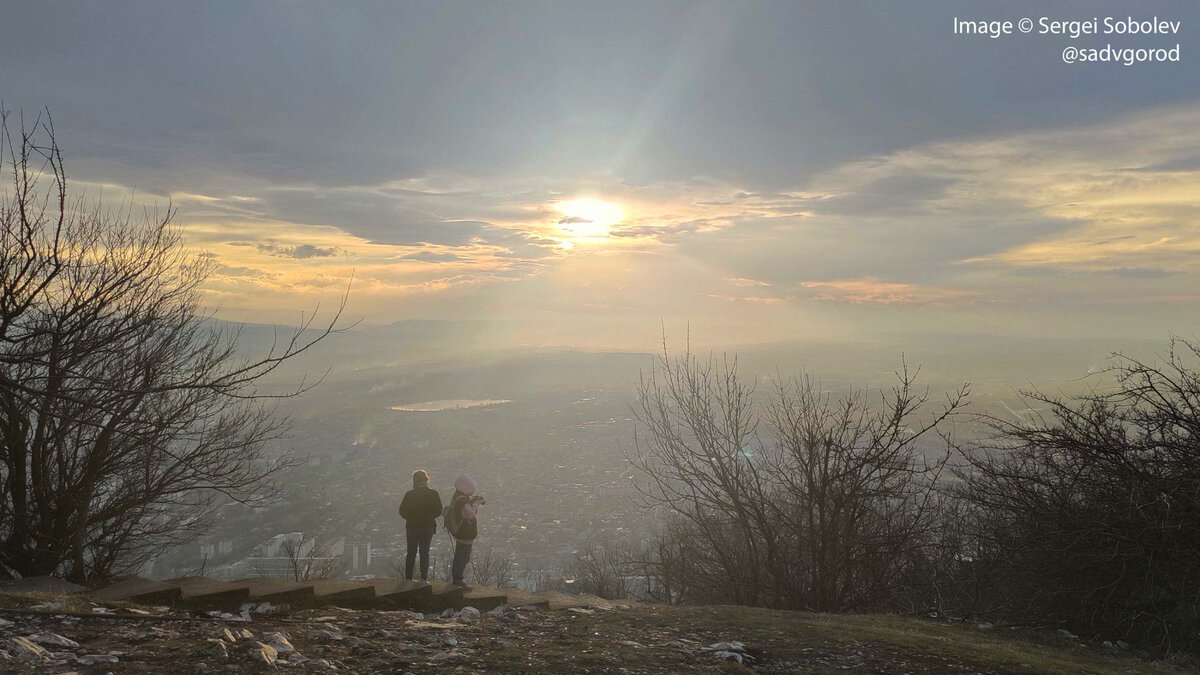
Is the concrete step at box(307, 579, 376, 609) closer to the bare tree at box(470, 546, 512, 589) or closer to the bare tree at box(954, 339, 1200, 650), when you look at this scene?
the bare tree at box(954, 339, 1200, 650)

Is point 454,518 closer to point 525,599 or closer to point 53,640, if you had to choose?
point 525,599

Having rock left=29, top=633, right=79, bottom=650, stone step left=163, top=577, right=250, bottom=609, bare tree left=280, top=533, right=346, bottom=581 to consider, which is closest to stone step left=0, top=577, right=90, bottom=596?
stone step left=163, top=577, right=250, bottom=609

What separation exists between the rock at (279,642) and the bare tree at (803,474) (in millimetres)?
8394

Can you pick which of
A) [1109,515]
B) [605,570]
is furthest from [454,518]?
[605,570]

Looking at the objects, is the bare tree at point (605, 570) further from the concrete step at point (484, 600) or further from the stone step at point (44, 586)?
the stone step at point (44, 586)

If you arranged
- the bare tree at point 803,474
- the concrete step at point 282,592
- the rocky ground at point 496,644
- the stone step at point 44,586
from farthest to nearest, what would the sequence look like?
the bare tree at point 803,474 → the stone step at point 44,586 → the concrete step at point 282,592 → the rocky ground at point 496,644

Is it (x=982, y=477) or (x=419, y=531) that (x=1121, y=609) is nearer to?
(x=982, y=477)

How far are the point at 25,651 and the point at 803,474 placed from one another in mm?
11200

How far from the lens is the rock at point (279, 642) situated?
5831mm

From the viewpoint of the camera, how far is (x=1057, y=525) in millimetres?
12523

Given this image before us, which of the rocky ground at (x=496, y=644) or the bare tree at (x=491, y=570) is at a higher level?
the rocky ground at (x=496, y=644)

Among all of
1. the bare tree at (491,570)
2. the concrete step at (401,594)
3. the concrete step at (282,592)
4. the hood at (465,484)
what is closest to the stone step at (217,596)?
the concrete step at (282,592)

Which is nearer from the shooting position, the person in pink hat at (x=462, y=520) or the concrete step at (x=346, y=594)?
the concrete step at (x=346, y=594)

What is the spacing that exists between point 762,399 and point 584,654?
9298 mm
